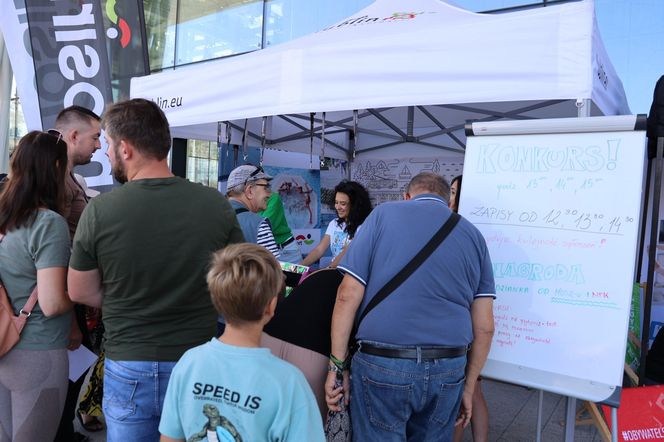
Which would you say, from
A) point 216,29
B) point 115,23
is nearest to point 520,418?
point 115,23

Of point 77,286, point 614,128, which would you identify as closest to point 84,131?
point 77,286

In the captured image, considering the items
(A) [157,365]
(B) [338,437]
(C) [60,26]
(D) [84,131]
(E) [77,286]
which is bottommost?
(B) [338,437]

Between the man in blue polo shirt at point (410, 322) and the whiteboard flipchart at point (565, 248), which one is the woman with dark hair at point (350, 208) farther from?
the man in blue polo shirt at point (410, 322)

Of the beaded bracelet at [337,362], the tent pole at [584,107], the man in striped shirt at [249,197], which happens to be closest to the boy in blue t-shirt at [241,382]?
the beaded bracelet at [337,362]

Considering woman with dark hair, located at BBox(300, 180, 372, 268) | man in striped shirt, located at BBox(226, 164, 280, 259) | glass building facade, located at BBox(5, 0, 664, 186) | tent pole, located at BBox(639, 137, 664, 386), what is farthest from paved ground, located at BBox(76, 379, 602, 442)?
glass building facade, located at BBox(5, 0, 664, 186)

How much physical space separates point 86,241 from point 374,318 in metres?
0.96

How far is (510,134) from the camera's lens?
2.15 m

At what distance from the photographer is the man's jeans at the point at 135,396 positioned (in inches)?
54.2

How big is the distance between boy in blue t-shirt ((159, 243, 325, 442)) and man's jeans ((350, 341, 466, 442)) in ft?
1.90

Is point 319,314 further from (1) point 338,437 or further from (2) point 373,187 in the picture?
(2) point 373,187

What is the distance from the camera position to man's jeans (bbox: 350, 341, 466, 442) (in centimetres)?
162

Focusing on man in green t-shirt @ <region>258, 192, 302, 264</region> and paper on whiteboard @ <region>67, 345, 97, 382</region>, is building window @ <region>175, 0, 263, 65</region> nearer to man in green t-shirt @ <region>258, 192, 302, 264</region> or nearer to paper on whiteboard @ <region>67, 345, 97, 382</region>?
man in green t-shirt @ <region>258, 192, 302, 264</region>

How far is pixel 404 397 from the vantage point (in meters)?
1.63

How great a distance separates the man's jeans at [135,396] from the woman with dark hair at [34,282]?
15.5 inches
